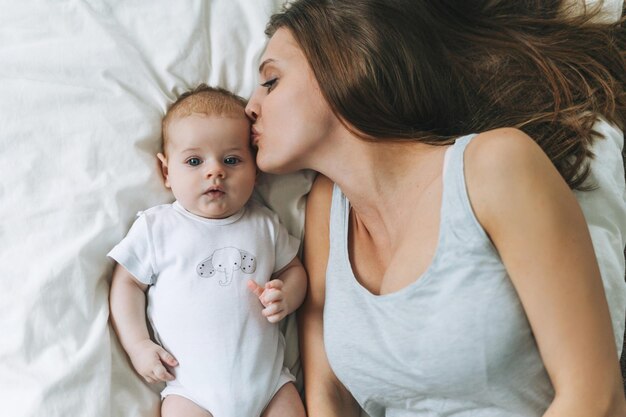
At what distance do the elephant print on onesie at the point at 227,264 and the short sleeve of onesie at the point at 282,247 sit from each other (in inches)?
2.5

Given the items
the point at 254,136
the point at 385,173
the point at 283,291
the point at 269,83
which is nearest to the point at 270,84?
the point at 269,83

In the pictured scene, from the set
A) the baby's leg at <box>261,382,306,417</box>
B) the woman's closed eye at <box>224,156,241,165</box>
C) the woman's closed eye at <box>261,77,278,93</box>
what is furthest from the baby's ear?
the baby's leg at <box>261,382,306,417</box>

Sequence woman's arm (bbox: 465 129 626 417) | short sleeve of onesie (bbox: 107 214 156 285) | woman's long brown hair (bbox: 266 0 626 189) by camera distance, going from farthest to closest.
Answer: short sleeve of onesie (bbox: 107 214 156 285), woman's long brown hair (bbox: 266 0 626 189), woman's arm (bbox: 465 129 626 417)

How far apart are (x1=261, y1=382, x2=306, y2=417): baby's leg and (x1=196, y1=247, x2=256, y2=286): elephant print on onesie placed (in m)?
0.22

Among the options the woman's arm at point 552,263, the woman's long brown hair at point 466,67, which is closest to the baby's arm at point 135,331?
the woman's long brown hair at point 466,67

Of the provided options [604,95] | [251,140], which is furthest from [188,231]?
[604,95]

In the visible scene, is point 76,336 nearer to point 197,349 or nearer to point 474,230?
point 197,349

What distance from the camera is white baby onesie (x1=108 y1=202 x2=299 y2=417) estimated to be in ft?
3.95

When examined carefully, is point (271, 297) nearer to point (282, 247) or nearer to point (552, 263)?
point (282, 247)

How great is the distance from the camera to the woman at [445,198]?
3.20 feet

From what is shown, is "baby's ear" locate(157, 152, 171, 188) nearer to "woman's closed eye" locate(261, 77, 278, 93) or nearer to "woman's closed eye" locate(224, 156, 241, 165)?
"woman's closed eye" locate(224, 156, 241, 165)

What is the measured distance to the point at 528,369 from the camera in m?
1.04

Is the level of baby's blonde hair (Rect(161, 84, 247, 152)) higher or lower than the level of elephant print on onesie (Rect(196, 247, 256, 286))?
higher

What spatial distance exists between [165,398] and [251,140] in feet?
1.58
